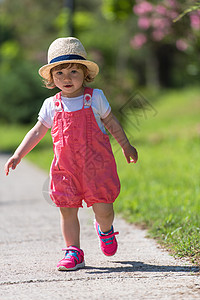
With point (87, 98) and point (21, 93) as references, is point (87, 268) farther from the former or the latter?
point (21, 93)

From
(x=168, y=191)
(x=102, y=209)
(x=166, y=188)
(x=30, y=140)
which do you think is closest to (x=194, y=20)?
(x=166, y=188)

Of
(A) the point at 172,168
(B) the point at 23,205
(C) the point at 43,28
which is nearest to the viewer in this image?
(B) the point at 23,205

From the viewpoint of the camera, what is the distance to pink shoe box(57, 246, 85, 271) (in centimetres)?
357

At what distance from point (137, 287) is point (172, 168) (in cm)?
562

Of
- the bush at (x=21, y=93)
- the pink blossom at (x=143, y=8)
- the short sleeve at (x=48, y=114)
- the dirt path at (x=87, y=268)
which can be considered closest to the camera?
the dirt path at (x=87, y=268)

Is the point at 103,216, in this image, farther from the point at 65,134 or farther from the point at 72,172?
the point at 65,134

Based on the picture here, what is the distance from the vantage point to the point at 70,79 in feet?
12.2

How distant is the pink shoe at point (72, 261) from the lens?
11.7 ft

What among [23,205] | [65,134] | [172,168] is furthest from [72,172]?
[172,168]

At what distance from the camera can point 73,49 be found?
3.71 m

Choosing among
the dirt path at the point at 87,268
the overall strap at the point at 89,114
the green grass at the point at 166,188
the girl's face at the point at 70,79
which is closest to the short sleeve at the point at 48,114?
the girl's face at the point at 70,79

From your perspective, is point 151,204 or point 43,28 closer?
point 151,204

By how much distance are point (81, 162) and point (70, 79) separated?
1.84ft

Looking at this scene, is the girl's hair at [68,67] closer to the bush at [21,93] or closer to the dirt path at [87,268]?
the dirt path at [87,268]
